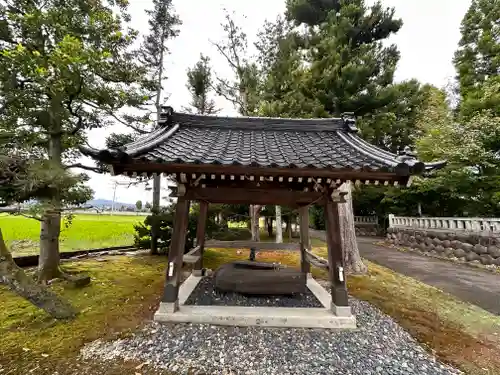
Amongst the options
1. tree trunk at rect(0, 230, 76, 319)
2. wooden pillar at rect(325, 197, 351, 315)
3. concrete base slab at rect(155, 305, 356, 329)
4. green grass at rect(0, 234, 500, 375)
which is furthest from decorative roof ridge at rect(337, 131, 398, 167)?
tree trunk at rect(0, 230, 76, 319)

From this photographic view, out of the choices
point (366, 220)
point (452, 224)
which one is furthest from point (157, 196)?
point (366, 220)

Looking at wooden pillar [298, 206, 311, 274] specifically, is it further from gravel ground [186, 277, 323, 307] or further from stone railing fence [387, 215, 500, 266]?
stone railing fence [387, 215, 500, 266]

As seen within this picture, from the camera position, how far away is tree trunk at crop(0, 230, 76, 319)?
10.2 ft

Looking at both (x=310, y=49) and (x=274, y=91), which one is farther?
(x=274, y=91)

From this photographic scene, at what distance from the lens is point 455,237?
909 cm

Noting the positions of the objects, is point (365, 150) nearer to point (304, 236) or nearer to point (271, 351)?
point (304, 236)

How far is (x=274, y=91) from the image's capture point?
9484 mm

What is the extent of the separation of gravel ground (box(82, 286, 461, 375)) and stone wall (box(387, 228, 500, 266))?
685cm

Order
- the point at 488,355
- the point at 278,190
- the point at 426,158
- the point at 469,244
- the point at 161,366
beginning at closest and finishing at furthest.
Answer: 1. the point at 161,366
2. the point at 488,355
3. the point at 278,190
4. the point at 469,244
5. the point at 426,158

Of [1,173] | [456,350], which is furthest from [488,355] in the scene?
[1,173]

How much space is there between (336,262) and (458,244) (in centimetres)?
804

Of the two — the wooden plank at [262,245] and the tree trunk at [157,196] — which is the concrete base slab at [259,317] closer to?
the wooden plank at [262,245]

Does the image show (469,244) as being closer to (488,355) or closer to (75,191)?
(488,355)

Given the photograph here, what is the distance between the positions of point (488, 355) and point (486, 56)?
15777 mm
